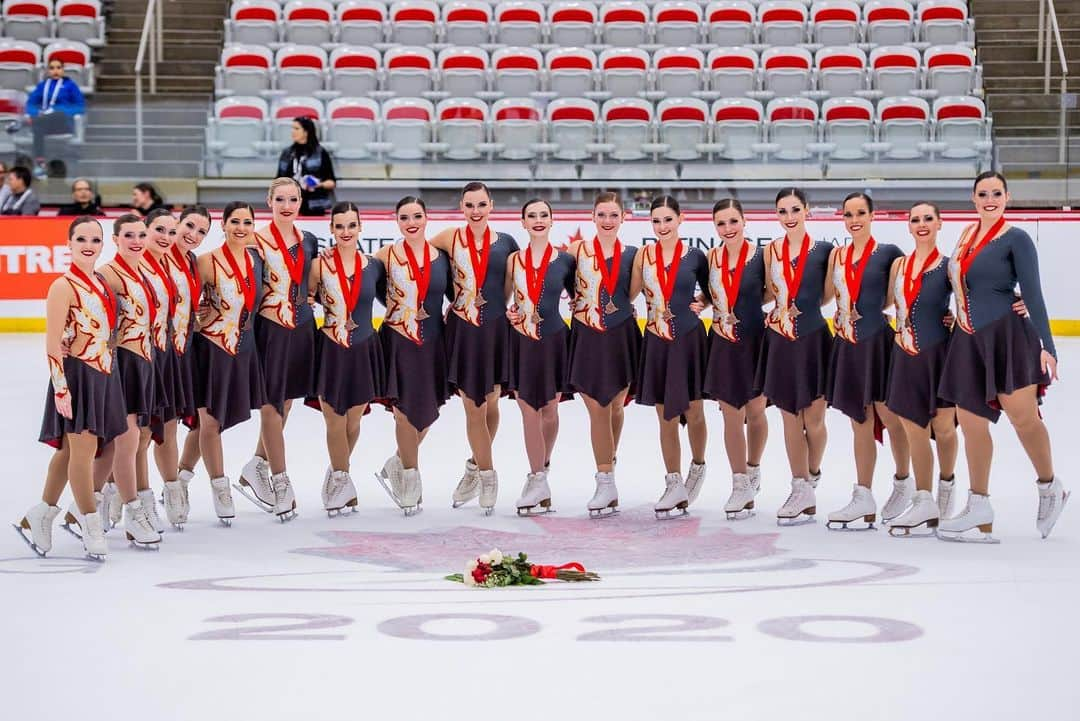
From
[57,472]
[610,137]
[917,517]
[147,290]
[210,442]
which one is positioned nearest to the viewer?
[57,472]

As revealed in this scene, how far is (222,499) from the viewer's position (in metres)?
6.91

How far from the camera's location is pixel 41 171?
13.4m

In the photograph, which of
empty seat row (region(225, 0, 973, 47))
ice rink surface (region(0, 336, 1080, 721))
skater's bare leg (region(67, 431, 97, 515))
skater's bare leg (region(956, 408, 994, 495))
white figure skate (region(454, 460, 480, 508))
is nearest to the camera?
ice rink surface (region(0, 336, 1080, 721))

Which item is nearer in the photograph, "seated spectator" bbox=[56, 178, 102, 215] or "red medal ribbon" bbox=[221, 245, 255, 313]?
"red medal ribbon" bbox=[221, 245, 255, 313]

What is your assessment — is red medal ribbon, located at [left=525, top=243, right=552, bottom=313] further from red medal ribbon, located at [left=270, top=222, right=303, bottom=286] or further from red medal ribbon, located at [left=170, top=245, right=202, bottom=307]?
red medal ribbon, located at [left=170, top=245, right=202, bottom=307]

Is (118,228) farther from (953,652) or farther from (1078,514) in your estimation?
(1078,514)

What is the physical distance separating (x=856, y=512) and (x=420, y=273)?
2385mm

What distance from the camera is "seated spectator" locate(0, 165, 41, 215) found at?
13352 millimetres

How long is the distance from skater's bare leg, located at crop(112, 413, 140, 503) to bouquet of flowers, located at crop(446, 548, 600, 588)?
152 centimetres

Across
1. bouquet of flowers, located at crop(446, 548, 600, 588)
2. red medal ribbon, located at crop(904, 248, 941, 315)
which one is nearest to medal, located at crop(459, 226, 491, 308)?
bouquet of flowers, located at crop(446, 548, 600, 588)

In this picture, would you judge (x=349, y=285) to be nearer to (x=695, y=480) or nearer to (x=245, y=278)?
(x=245, y=278)

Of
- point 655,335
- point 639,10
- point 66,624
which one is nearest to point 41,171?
point 639,10

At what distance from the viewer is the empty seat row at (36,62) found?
14.2m

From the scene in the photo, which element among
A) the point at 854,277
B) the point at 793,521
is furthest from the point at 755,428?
the point at 854,277
